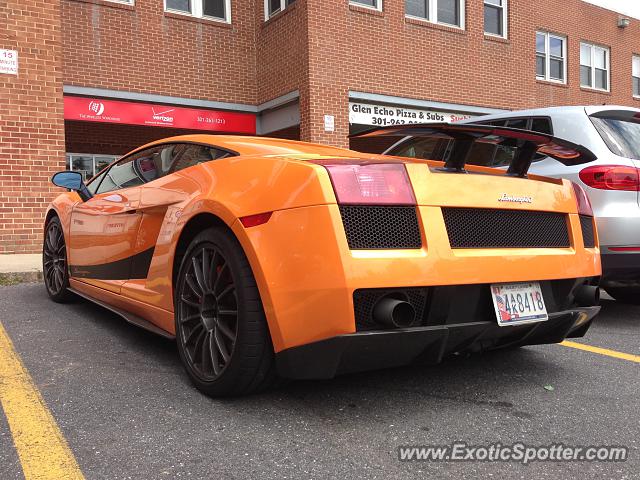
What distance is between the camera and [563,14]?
16656mm

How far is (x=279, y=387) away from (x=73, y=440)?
98 centimetres

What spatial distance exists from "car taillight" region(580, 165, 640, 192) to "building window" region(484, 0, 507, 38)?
11336 millimetres

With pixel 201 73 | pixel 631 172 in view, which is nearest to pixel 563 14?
pixel 201 73

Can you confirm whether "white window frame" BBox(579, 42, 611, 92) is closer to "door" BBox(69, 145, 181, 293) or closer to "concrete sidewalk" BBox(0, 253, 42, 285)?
"concrete sidewalk" BBox(0, 253, 42, 285)

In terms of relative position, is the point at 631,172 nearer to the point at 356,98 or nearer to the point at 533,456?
the point at 533,456

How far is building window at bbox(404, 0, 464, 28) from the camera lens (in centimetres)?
1290

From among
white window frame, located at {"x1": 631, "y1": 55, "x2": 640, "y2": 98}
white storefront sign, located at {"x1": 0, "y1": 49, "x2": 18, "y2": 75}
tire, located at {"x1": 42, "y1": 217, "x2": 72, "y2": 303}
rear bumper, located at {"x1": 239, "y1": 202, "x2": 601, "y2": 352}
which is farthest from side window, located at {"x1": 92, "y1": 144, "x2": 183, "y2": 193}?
white window frame, located at {"x1": 631, "y1": 55, "x2": 640, "y2": 98}

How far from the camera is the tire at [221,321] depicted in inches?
96.1

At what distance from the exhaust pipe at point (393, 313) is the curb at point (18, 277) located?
558 cm

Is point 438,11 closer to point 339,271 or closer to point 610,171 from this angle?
point 610,171

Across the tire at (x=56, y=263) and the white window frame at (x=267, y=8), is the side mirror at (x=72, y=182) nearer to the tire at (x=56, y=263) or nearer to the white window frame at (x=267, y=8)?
the tire at (x=56, y=263)

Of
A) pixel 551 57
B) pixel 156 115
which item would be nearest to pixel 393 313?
pixel 156 115

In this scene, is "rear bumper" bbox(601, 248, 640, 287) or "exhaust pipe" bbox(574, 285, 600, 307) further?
"rear bumper" bbox(601, 248, 640, 287)

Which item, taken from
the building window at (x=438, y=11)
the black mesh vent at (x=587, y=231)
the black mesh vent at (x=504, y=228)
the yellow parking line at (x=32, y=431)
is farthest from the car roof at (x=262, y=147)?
the building window at (x=438, y=11)
